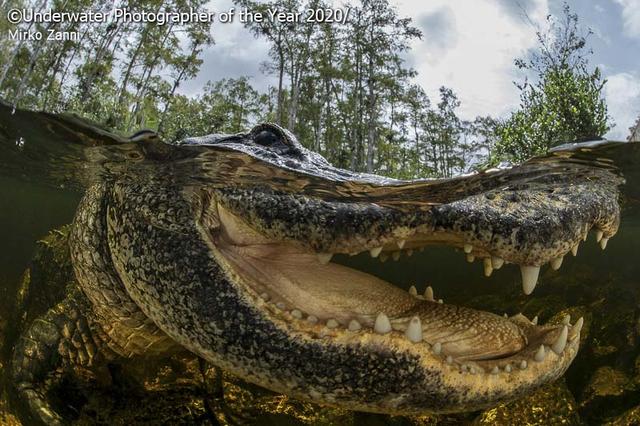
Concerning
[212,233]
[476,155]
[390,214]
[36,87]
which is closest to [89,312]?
[212,233]

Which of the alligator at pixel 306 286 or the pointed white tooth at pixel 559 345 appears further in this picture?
the pointed white tooth at pixel 559 345

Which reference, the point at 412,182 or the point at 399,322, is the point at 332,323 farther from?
the point at 412,182

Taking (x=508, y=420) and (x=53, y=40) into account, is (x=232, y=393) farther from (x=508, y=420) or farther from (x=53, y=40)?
(x=53, y=40)

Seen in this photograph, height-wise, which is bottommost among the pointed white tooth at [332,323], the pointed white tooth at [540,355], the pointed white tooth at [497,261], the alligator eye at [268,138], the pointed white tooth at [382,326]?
the pointed white tooth at [540,355]

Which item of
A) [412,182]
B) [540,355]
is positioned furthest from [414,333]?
[412,182]

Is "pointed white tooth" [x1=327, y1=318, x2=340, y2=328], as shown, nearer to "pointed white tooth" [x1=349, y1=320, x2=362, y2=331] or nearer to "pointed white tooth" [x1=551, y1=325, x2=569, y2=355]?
"pointed white tooth" [x1=349, y1=320, x2=362, y2=331]

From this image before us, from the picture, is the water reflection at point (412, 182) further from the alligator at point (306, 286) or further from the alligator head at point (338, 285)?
the alligator head at point (338, 285)

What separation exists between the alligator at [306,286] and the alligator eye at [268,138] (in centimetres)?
1

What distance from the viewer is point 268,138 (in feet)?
12.1

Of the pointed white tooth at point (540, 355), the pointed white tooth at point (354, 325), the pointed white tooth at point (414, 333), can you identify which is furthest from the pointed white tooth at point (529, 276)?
the pointed white tooth at point (354, 325)

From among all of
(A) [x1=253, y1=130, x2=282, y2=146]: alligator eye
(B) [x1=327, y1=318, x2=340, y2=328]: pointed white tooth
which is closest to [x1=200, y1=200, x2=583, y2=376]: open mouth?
(B) [x1=327, y1=318, x2=340, y2=328]: pointed white tooth

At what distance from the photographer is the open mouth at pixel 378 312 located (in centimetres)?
229

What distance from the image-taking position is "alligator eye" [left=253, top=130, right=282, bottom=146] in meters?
3.66

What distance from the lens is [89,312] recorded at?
3.48 metres
